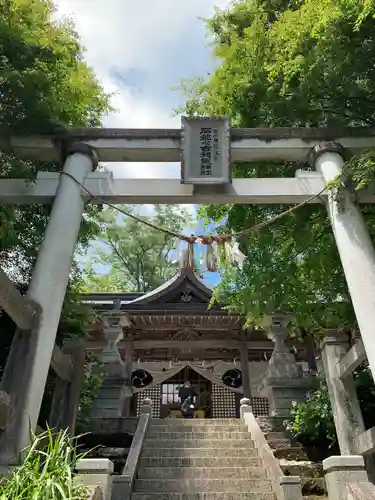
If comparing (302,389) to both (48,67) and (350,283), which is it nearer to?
(350,283)

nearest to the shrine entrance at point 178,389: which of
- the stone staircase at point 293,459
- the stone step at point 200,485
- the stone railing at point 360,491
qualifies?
the stone staircase at point 293,459

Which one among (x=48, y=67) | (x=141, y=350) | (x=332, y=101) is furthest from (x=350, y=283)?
(x=141, y=350)

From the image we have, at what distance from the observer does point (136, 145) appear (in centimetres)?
732

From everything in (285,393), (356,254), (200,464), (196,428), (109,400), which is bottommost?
(200,464)

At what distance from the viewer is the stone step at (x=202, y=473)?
6703mm

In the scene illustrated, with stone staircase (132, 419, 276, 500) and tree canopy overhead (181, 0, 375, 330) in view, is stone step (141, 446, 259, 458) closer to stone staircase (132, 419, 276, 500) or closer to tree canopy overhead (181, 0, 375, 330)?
stone staircase (132, 419, 276, 500)

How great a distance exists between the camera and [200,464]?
723cm

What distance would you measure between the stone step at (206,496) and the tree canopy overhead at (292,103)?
2.71 metres

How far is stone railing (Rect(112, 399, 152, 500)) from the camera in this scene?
586 cm

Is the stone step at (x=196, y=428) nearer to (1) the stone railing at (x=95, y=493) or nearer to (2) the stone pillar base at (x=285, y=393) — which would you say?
(2) the stone pillar base at (x=285, y=393)

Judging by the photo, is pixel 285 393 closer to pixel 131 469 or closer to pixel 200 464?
pixel 200 464

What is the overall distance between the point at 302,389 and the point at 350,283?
15.0 feet

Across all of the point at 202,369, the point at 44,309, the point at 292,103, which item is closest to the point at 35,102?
the point at 44,309

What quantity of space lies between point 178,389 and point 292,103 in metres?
11.6
